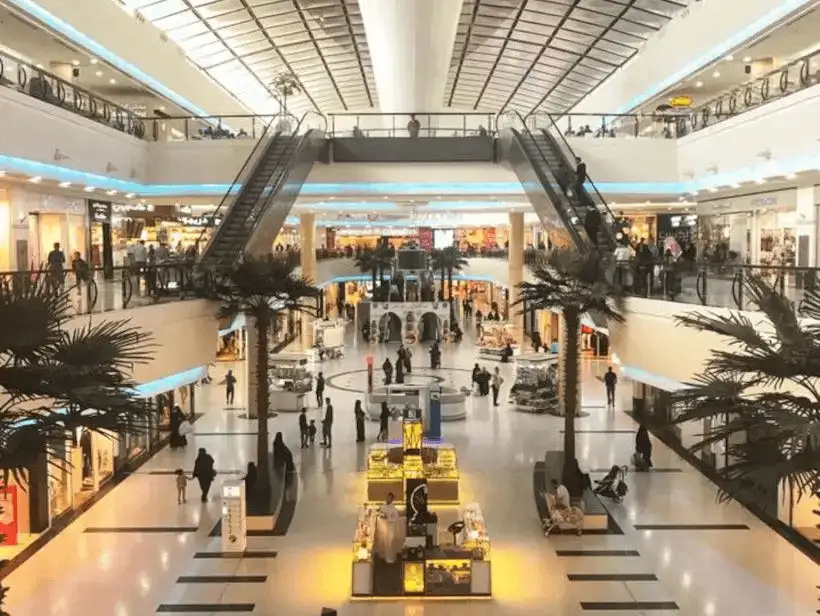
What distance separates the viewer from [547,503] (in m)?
16.2

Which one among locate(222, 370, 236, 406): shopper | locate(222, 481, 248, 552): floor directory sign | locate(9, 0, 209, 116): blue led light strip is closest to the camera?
locate(222, 481, 248, 552): floor directory sign

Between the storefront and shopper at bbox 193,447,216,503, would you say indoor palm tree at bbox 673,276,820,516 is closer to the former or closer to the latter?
shopper at bbox 193,447,216,503

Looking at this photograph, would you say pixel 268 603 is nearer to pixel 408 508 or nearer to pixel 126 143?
pixel 408 508

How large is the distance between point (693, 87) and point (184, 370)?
2170 centimetres

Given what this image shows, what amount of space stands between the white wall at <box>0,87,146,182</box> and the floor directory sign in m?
8.08

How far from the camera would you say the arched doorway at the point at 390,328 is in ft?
149

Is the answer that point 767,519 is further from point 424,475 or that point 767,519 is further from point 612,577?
point 424,475

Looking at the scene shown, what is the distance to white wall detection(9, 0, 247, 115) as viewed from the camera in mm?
21781

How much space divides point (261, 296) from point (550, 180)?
808 cm

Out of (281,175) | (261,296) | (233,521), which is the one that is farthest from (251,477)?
(281,175)

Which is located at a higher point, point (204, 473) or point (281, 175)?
point (281, 175)

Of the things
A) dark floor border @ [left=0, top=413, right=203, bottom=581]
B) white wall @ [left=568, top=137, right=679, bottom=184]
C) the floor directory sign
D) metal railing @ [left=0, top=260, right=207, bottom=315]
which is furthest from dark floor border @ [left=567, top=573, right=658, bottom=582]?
white wall @ [left=568, top=137, right=679, bottom=184]

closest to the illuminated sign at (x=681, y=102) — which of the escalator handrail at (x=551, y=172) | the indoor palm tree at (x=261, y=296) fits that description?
the escalator handrail at (x=551, y=172)

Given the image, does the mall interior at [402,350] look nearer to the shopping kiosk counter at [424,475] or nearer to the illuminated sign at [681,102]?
the shopping kiosk counter at [424,475]
